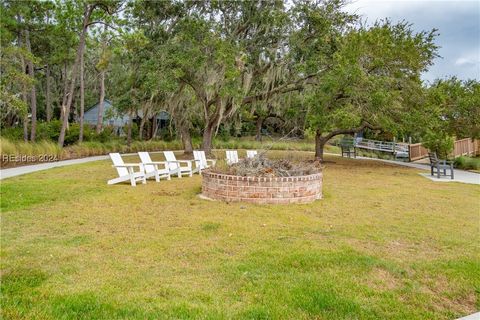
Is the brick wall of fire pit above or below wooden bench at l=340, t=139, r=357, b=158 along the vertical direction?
below

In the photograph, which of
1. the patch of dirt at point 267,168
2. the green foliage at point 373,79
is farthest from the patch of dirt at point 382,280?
the green foliage at point 373,79

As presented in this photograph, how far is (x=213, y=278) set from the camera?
343cm

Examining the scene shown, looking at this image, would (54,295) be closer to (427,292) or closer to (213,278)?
(213,278)

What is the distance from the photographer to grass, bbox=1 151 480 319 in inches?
114

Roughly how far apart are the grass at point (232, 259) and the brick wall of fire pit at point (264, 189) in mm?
275

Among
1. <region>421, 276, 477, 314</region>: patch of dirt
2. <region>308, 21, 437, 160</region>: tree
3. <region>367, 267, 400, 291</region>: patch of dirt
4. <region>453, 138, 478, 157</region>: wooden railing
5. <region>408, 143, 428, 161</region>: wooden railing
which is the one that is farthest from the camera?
<region>408, 143, 428, 161</region>: wooden railing

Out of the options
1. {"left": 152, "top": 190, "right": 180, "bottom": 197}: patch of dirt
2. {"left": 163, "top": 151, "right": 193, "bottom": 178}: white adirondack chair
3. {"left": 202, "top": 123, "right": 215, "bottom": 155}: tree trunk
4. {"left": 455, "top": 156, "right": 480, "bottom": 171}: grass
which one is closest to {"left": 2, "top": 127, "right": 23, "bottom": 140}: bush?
{"left": 202, "top": 123, "right": 215, "bottom": 155}: tree trunk

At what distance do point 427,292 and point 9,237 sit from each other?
4.38m

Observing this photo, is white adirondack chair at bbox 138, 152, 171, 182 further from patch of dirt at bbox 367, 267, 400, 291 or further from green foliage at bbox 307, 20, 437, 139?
patch of dirt at bbox 367, 267, 400, 291

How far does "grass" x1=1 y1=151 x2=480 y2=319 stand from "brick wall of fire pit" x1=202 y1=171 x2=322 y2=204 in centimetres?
28

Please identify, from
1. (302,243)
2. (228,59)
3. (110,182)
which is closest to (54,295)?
(302,243)

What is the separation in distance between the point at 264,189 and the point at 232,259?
295cm

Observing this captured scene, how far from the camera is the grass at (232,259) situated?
9.54 feet

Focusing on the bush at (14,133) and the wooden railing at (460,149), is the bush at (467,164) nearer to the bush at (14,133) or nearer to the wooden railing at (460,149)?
the wooden railing at (460,149)
